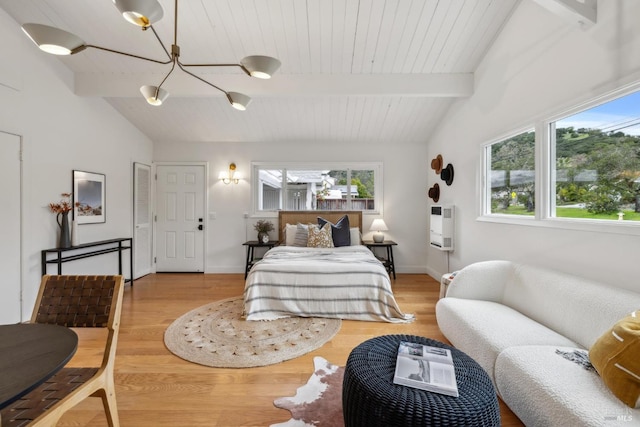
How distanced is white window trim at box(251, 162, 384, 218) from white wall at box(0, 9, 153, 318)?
2.15 meters

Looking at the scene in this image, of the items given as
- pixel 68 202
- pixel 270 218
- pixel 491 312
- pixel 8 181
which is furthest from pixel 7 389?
pixel 270 218

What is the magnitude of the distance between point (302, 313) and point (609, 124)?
3.10 m

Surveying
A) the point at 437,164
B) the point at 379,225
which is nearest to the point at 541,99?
the point at 437,164

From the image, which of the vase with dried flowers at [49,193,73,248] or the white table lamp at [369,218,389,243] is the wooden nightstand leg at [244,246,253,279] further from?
the vase with dried flowers at [49,193,73,248]

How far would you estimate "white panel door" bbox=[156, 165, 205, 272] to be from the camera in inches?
212

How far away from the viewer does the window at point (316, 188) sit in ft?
18.2

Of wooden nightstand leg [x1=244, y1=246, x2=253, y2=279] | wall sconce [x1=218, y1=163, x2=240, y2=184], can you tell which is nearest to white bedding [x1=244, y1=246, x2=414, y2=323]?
wooden nightstand leg [x1=244, y1=246, x2=253, y2=279]

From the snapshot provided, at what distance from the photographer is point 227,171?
5.43 meters

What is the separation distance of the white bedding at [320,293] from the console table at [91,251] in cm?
212

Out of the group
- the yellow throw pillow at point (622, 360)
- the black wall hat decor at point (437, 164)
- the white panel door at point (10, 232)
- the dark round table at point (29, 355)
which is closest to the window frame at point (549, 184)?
the yellow throw pillow at point (622, 360)

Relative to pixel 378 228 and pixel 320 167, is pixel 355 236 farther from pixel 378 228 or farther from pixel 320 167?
pixel 320 167

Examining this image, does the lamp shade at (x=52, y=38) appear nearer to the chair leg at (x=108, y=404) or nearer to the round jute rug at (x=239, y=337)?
the chair leg at (x=108, y=404)

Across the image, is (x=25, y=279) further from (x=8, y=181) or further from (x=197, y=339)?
(x=197, y=339)

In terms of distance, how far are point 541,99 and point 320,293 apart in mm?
2832
